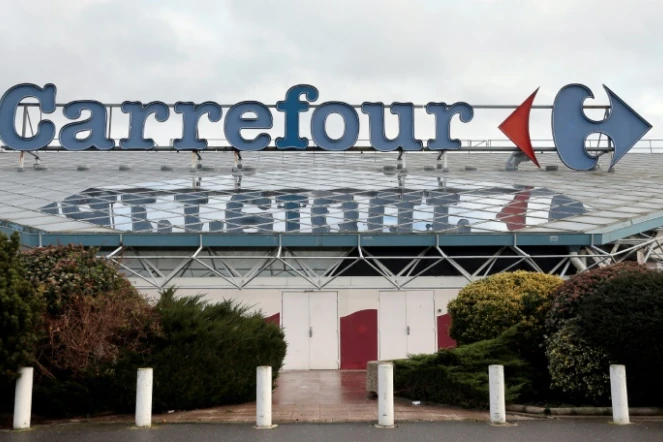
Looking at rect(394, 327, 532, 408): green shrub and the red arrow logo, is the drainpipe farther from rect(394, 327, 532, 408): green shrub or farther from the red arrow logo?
the red arrow logo

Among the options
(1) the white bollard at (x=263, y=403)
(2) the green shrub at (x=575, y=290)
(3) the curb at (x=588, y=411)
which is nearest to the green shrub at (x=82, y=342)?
(1) the white bollard at (x=263, y=403)

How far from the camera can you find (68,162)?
131 ft

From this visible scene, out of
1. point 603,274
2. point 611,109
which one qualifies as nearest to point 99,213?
point 603,274

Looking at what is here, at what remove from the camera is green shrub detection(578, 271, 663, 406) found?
12625 millimetres

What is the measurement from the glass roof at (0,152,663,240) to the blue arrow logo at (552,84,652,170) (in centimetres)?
89

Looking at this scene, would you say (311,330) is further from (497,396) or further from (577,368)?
(497,396)

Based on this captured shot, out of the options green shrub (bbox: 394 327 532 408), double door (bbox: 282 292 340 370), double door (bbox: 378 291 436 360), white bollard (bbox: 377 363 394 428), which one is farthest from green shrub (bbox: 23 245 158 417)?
double door (bbox: 378 291 436 360)

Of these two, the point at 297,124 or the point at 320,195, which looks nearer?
the point at 320,195

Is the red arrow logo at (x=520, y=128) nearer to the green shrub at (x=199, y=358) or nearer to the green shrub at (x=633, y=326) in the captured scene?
the green shrub at (x=633, y=326)

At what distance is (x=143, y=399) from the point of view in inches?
474

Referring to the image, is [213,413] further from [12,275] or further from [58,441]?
[12,275]

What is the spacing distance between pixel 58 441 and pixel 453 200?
60.9ft

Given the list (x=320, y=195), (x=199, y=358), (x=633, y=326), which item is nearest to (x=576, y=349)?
(x=633, y=326)

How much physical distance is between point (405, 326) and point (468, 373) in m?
8.20
